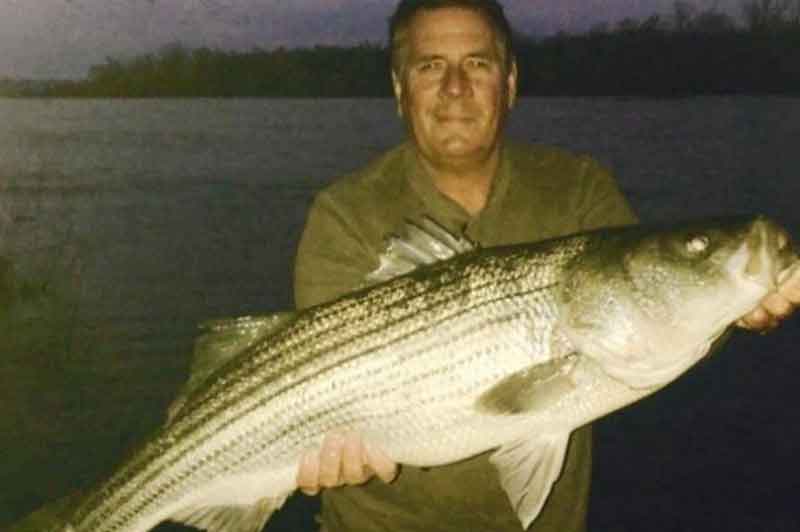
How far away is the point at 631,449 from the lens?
9.80 meters

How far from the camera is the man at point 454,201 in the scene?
362 centimetres

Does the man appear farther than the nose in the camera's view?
No

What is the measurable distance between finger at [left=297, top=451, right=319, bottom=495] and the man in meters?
Result: 0.04

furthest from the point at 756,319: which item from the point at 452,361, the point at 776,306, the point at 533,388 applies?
the point at 452,361

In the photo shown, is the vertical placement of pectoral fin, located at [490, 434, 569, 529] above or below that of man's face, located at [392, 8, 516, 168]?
below

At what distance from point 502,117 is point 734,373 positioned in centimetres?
873

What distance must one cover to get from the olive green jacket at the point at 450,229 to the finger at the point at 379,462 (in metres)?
0.21

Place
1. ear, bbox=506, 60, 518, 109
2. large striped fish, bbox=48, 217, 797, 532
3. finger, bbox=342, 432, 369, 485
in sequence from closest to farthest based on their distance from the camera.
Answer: large striped fish, bbox=48, 217, 797, 532, finger, bbox=342, 432, 369, 485, ear, bbox=506, 60, 518, 109

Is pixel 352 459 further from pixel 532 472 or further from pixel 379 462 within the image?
pixel 532 472

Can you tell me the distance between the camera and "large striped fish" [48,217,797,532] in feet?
10.2

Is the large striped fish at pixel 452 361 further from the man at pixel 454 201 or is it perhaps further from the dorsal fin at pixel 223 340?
the man at pixel 454 201

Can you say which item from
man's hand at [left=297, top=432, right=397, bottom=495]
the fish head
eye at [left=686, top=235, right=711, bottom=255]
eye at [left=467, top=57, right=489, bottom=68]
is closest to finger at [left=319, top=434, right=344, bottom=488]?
man's hand at [left=297, top=432, right=397, bottom=495]

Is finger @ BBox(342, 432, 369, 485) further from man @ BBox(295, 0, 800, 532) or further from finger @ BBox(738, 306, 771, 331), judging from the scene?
finger @ BBox(738, 306, 771, 331)

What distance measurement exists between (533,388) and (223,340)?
123 centimetres
